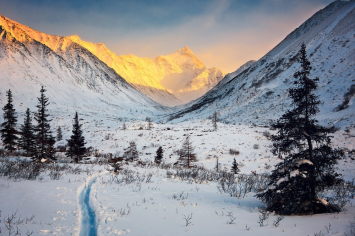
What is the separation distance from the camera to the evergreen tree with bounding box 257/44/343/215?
561 centimetres

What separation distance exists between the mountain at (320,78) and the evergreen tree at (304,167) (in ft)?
94.0

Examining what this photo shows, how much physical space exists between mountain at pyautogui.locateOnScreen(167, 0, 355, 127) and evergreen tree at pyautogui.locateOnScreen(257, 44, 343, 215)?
28.6 meters

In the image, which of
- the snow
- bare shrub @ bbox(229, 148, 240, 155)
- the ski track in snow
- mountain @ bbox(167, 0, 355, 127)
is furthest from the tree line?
mountain @ bbox(167, 0, 355, 127)

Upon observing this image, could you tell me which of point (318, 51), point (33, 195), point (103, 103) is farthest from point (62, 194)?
point (103, 103)

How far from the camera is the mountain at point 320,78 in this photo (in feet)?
130

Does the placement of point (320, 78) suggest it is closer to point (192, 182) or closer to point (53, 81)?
point (192, 182)

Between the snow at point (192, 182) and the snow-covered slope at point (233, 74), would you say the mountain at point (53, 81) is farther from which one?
the snow-covered slope at point (233, 74)

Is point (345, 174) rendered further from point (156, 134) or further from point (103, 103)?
point (103, 103)

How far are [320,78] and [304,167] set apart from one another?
2379 inches

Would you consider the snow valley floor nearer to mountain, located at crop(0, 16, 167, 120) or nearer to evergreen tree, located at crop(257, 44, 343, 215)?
evergreen tree, located at crop(257, 44, 343, 215)

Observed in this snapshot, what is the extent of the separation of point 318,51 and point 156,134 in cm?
6329

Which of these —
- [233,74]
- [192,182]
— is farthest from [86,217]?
[233,74]

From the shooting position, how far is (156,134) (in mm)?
37625

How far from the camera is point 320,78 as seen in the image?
52.5 m
